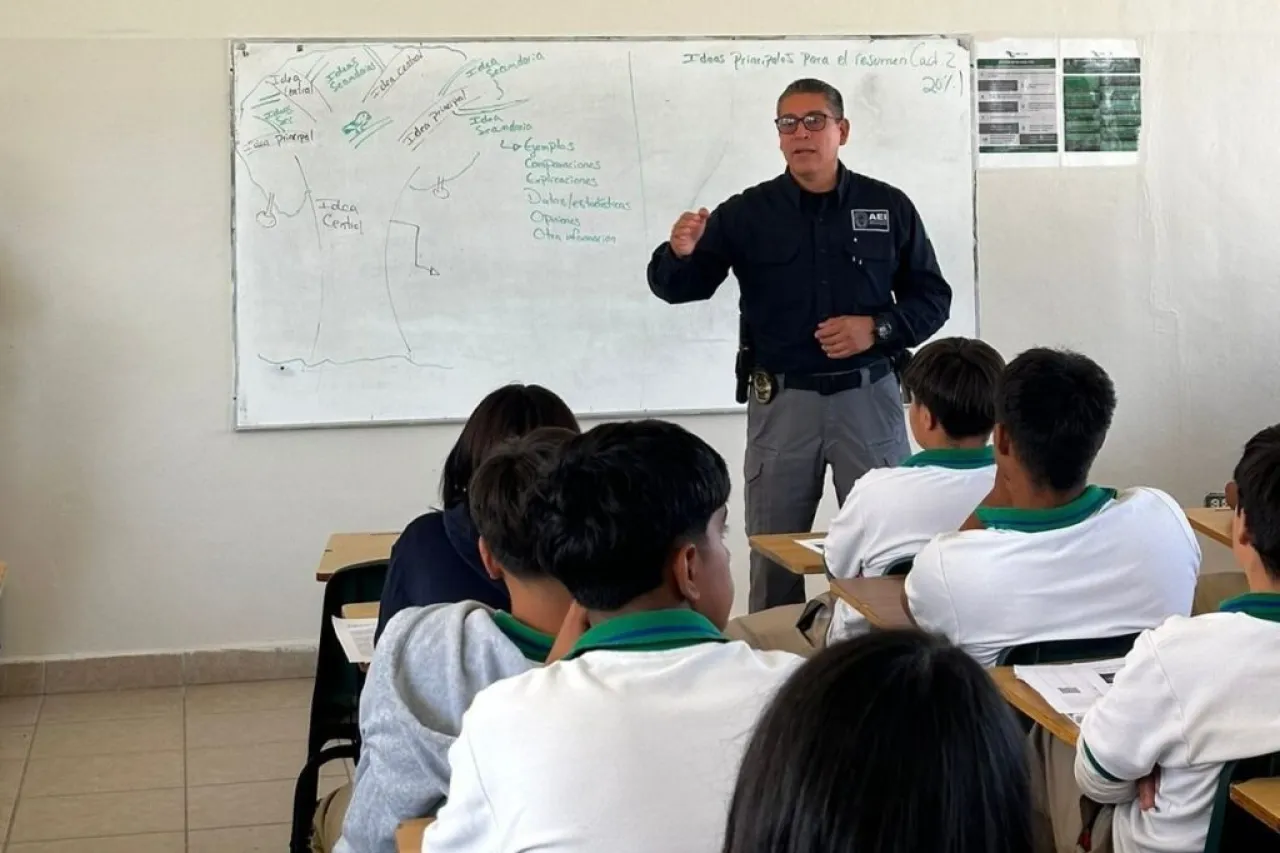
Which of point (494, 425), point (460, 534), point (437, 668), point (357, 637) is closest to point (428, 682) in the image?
point (437, 668)

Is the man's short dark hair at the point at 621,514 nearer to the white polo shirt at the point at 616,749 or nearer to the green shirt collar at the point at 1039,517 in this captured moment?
the white polo shirt at the point at 616,749

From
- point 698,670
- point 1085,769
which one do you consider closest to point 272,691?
point 1085,769

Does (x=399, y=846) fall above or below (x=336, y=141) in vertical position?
below

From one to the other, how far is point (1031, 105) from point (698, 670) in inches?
166

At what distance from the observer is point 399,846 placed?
1.65 meters

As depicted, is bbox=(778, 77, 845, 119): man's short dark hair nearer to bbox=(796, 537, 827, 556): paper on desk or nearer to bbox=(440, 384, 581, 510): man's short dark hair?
→ bbox=(796, 537, 827, 556): paper on desk

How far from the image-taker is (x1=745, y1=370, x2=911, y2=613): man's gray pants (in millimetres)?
4078

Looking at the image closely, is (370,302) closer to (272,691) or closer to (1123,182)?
(272,691)

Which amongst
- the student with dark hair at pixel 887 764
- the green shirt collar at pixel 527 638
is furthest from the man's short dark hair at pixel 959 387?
the student with dark hair at pixel 887 764

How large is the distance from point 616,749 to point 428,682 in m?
0.48

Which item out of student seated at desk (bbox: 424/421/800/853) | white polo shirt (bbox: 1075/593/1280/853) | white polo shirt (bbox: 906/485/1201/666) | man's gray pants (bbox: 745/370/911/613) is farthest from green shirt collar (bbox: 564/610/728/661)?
man's gray pants (bbox: 745/370/911/613)

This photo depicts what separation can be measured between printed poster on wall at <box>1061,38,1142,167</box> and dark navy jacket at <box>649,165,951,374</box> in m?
1.26

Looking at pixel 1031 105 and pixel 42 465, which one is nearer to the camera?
pixel 42 465

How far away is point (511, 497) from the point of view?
1.81 meters
